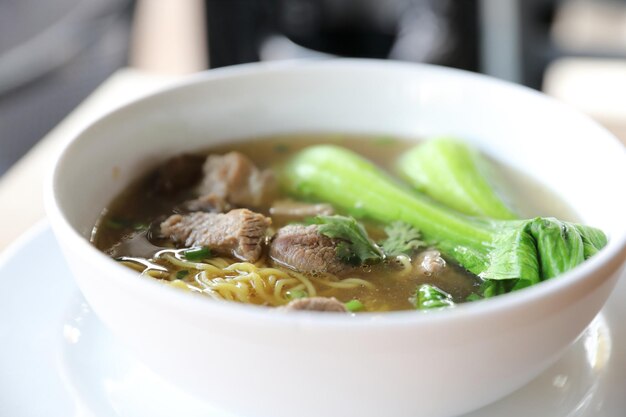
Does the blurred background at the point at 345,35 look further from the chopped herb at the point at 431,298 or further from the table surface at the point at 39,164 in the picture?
the chopped herb at the point at 431,298

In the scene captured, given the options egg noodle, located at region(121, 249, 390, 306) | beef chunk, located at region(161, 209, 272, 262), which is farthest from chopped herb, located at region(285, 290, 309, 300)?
beef chunk, located at region(161, 209, 272, 262)

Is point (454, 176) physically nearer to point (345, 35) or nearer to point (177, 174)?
point (177, 174)

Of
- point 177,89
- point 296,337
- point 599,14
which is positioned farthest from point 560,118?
point 599,14

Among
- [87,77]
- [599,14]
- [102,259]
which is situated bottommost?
[87,77]

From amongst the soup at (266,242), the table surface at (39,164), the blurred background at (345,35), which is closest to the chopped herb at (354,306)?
the soup at (266,242)

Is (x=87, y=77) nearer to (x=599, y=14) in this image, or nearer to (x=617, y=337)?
(x=617, y=337)
